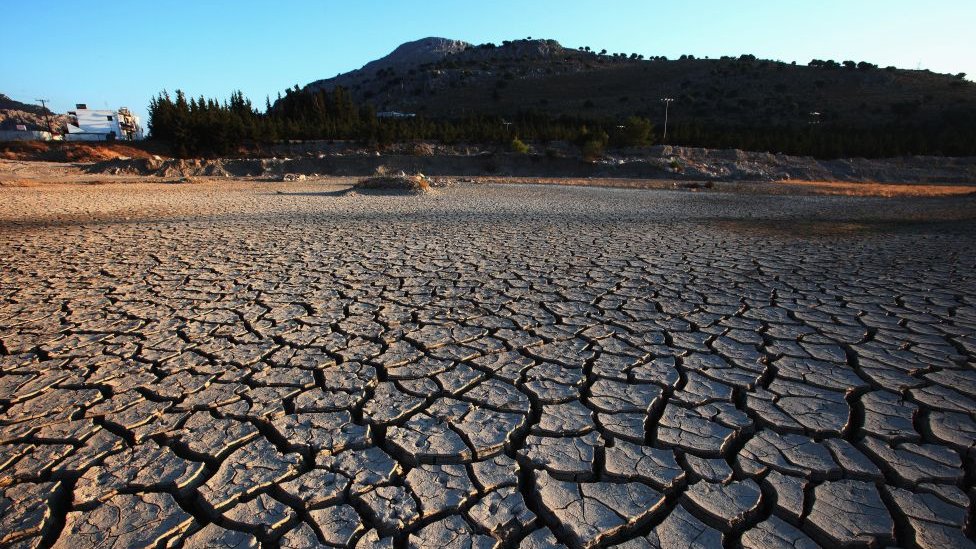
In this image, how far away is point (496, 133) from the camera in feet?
100.0

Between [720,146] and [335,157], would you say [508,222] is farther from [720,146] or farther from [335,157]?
[720,146]

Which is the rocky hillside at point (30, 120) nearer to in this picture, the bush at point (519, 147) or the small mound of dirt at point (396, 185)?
the bush at point (519, 147)

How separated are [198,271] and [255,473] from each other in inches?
143

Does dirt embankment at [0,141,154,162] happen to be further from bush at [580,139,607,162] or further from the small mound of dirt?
bush at [580,139,607,162]

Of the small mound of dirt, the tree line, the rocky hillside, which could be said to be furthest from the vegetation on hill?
the rocky hillside

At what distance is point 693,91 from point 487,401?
50.8 metres

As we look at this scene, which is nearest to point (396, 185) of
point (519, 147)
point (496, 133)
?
point (519, 147)

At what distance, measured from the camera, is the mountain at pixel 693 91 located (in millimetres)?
37000

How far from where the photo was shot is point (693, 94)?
45438 mm

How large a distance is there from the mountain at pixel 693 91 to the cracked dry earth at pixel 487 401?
38.4m

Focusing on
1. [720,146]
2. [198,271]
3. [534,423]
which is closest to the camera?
[534,423]

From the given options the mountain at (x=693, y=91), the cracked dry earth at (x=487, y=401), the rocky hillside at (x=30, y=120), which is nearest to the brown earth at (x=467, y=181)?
the cracked dry earth at (x=487, y=401)

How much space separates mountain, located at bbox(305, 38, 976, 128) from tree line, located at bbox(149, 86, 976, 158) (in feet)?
12.2

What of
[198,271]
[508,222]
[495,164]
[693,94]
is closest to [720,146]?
[495,164]
